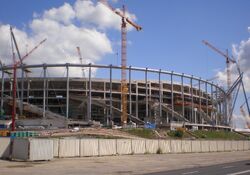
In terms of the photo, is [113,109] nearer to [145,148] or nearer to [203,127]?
[203,127]

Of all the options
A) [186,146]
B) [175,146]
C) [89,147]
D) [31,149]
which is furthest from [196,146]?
[31,149]

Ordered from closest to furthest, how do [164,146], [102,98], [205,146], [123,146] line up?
[123,146] < [164,146] < [205,146] < [102,98]

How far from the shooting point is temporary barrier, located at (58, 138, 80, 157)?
3768 cm

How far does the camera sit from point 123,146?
45.6 meters

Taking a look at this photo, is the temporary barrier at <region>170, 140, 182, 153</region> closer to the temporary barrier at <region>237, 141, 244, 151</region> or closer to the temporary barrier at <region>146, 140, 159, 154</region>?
the temporary barrier at <region>146, 140, 159, 154</region>

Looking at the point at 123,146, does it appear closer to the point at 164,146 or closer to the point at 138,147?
the point at 138,147

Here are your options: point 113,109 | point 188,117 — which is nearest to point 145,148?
point 113,109

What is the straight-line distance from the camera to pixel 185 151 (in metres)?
56.0

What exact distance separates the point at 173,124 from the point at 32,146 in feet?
274

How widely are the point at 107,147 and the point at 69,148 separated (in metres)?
5.79

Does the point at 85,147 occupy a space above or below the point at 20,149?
below

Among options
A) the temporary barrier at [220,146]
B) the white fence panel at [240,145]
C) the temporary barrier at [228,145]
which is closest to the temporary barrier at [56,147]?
the temporary barrier at [220,146]

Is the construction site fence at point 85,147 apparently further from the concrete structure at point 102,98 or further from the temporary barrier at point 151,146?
the concrete structure at point 102,98

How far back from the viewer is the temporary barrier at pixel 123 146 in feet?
147
